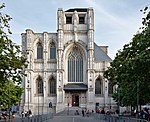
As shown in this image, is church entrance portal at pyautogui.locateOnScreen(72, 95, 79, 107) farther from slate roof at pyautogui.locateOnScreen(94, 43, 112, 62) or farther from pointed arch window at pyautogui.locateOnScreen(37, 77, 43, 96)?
slate roof at pyautogui.locateOnScreen(94, 43, 112, 62)

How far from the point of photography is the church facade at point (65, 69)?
302ft

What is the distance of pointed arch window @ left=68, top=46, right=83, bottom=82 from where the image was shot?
94.9 m

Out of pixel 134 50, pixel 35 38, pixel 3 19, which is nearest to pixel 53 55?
pixel 35 38

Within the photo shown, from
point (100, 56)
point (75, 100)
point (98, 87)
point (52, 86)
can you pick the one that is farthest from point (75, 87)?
point (100, 56)

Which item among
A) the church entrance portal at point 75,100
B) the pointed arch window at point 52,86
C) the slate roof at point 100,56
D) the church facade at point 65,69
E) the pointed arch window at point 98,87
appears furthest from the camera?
the slate roof at point 100,56

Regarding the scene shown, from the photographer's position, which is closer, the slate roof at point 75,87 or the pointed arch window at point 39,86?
the slate roof at point 75,87

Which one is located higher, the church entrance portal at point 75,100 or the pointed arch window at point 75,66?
the pointed arch window at point 75,66

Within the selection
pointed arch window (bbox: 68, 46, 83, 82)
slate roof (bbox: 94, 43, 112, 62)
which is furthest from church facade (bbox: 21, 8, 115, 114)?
slate roof (bbox: 94, 43, 112, 62)

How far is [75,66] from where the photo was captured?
95.3 meters

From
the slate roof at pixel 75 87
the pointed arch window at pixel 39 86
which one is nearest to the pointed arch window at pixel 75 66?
the slate roof at pixel 75 87

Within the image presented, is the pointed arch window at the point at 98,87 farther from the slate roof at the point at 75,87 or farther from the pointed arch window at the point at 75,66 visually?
the pointed arch window at the point at 75,66

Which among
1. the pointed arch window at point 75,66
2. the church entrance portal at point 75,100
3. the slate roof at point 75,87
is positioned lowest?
the church entrance portal at point 75,100

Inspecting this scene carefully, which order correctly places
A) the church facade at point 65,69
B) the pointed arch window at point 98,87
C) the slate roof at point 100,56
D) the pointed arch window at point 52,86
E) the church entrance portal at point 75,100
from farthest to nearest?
the slate roof at point 100,56
the pointed arch window at point 98,87
the church entrance portal at point 75,100
the pointed arch window at point 52,86
the church facade at point 65,69

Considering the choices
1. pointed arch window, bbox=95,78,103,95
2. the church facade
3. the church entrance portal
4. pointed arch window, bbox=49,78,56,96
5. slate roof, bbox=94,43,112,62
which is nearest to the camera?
the church facade
